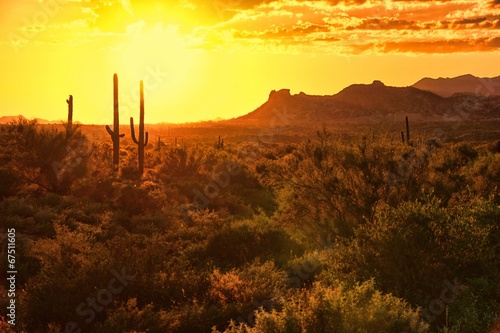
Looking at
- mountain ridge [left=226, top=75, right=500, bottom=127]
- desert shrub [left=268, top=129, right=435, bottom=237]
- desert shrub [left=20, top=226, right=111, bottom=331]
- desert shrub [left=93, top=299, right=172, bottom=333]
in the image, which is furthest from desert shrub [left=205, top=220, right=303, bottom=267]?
mountain ridge [left=226, top=75, right=500, bottom=127]

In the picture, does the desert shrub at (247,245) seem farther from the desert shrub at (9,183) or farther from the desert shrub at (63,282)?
the desert shrub at (9,183)

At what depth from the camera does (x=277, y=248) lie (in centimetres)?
1365

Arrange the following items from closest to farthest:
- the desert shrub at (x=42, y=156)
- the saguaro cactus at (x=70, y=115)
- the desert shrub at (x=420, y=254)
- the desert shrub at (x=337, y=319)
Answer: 1. the desert shrub at (x=337, y=319)
2. the desert shrub at (x=420, y=254)
3. the desert shrub at (x=42, y=156)
4. the saguaro cactus at (x=70, y=115)

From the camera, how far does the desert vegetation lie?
7.99 meters

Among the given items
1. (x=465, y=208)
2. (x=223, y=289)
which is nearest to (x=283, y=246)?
(x=223, y=289)

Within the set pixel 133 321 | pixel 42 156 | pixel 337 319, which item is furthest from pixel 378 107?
pixel 337 319

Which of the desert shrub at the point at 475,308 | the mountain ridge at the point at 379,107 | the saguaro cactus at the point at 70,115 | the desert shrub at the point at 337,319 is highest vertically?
the mountain ridge at the point at 379,107

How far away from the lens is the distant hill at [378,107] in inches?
6225

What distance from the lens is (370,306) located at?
664 cm

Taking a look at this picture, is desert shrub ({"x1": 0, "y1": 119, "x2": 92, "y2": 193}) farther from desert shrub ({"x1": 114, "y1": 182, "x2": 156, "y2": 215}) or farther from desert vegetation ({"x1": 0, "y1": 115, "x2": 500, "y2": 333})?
desert shrub ({"x1": 114, "y1": 182, "x2": 156, "y2": 215})

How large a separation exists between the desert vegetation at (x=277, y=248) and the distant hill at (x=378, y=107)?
134 metres

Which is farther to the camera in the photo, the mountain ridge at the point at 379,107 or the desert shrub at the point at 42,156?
the mountain ridge at the point at 379,107

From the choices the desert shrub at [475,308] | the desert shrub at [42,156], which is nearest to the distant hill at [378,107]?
the desert shrub at [42,156]

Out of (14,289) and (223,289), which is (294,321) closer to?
(223,289)
